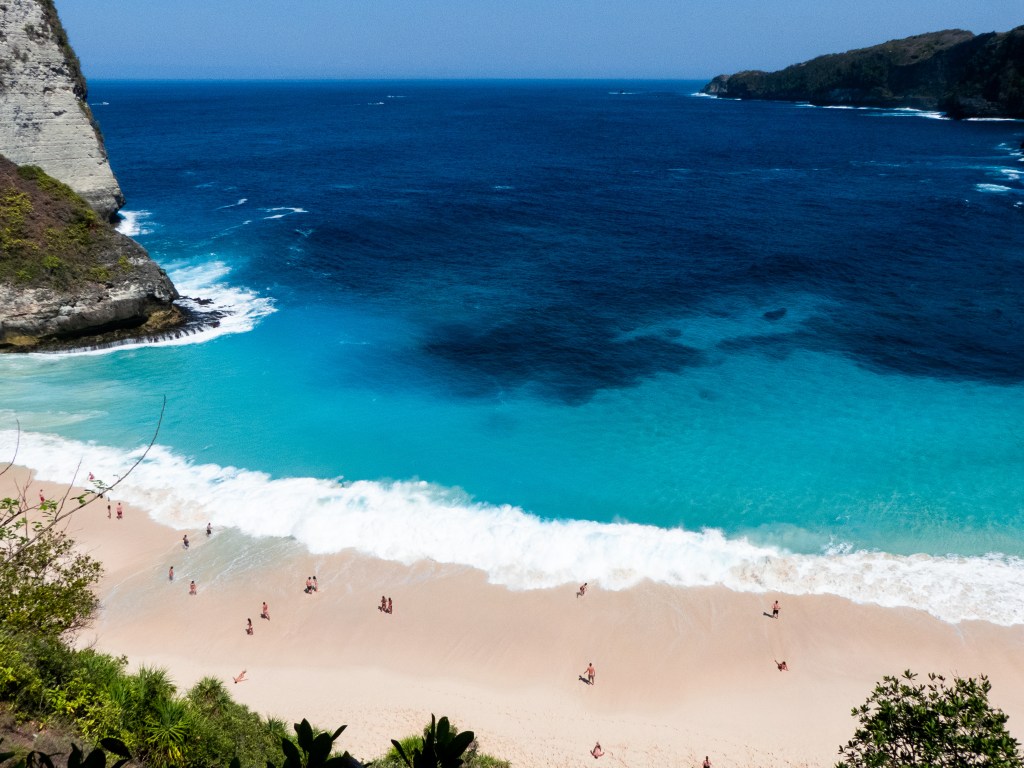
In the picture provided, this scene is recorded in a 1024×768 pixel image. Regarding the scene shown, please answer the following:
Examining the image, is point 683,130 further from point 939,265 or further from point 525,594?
point 525,594

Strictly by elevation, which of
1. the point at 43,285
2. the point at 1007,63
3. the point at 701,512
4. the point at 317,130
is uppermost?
the point at 1007,63

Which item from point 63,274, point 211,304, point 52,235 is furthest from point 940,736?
point 52,235

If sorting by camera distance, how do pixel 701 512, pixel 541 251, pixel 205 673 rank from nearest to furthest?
pixel 205 673 → pixel 701 512 → pixel 541 251

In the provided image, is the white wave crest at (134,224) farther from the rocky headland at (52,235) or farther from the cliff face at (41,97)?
the rocky headland at (52,235)

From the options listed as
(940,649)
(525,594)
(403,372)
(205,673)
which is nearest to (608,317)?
(403,372)

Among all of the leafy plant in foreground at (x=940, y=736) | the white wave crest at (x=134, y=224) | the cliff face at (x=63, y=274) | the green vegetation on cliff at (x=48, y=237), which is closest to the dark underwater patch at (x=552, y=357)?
the cliff face at (x=63, y=274)
